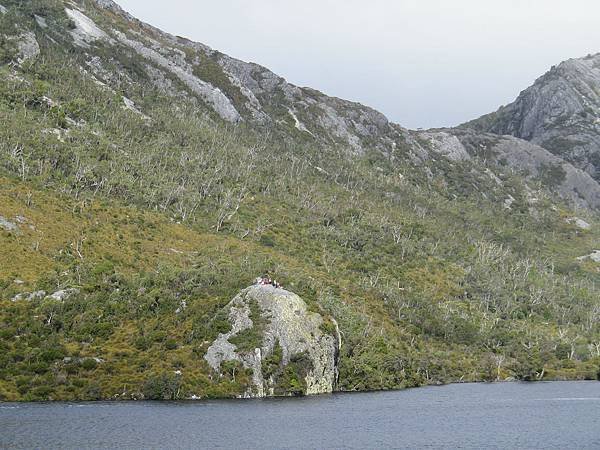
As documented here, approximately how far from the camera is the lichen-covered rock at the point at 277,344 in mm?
121812

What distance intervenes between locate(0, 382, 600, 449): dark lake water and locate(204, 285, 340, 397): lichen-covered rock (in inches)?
225

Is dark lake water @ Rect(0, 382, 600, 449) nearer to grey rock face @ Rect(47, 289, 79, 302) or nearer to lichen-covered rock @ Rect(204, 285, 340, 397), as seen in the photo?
lichen-covered rock @ Rect(204, 285, 340, 397)

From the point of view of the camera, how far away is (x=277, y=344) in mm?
125188

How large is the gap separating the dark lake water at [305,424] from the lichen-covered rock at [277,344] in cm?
572

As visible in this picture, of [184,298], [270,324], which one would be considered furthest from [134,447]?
[184,298]

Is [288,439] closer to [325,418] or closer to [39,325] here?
[325,418]

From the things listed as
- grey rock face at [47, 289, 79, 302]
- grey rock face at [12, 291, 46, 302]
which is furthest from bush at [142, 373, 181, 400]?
grey rock face at [12, 291, 46, 302]

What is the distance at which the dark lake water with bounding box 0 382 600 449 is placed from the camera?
263 ft

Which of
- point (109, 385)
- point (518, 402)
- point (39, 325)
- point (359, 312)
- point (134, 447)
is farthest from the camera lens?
point (359, 312)

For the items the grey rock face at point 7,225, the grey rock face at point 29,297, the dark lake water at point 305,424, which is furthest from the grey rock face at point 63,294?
the dark lake water at point 305,424

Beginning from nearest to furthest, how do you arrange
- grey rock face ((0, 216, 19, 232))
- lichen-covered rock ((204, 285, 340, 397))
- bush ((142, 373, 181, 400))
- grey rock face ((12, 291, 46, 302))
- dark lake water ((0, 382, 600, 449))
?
dark lake water ((0, 382, 600, 449)) → bush ((142, 373, 181, 400)) → lichen-covered rock ((204, 285, 340, 397)) → grey rock face ((12, 291, 46, 302)) → grey rock face ((0, 216, 19, 232))

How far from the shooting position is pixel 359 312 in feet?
616

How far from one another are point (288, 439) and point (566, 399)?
79.4 meters

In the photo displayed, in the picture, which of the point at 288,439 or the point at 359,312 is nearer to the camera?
the point at 288,439
